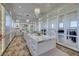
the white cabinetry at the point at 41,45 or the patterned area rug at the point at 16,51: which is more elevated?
the white cabinetry at the point at 41,45

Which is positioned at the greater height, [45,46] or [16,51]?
[45,46]

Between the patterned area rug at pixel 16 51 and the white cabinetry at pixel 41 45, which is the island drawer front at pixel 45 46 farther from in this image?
the patterned area rug at pixel 16 51

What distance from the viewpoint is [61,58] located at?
1.94 m

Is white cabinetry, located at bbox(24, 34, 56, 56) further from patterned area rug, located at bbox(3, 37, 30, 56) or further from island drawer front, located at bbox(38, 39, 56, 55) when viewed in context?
patterned area rug, located at bbox(3, 37, 30, 56)

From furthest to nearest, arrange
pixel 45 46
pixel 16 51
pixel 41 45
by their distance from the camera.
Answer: pixel 16 51, pixel 45 46, pixel 41 45

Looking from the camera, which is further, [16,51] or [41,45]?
[16,51]

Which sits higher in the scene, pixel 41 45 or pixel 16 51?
pixel 41 45

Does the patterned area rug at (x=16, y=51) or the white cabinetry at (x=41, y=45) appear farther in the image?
the patterned area rug at (x=16, y=51)

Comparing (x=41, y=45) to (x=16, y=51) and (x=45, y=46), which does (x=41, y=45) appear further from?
(x=16, y=51)

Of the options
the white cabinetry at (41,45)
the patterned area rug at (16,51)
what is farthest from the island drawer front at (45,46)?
the patterned area rug at (16,51)

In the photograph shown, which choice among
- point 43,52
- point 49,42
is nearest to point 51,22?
point 49,42

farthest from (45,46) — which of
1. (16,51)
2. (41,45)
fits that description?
(16,51)

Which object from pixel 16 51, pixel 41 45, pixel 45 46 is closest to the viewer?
pixel 41 45

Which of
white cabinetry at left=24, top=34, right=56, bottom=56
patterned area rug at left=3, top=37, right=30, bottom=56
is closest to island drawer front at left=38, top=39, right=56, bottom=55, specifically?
white cabinetry at left=24, top=34, right=56, bottom=56
